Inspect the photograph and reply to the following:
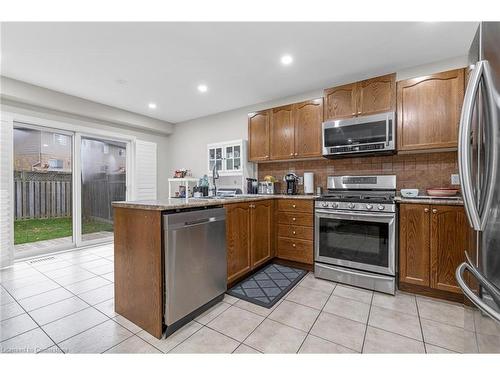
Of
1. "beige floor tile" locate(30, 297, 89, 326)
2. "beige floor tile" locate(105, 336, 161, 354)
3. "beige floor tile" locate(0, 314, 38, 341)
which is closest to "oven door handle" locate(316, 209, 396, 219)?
"beige floor tile" locate(105, 336, 161, 354)

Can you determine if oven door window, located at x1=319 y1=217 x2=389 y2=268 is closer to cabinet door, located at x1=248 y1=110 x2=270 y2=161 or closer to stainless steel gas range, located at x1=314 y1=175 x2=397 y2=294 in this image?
stainless steel gas range, located at x1=314 y1=175 x2=397 y2=294

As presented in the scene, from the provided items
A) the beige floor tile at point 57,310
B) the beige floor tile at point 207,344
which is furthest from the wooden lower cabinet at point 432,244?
the beige floor tile at point 57,310

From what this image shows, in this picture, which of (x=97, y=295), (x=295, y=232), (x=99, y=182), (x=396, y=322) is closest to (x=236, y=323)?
(x=396, y=322)

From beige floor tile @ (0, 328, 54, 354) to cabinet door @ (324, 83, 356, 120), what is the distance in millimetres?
3389

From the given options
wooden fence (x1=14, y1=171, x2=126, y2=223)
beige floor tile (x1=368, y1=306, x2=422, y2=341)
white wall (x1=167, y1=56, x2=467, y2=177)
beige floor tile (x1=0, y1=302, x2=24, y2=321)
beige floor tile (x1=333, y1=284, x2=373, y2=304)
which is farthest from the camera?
white wall (x1=167, y1=56, x2=467, y2=177)

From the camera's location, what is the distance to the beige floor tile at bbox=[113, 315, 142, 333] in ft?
5.66

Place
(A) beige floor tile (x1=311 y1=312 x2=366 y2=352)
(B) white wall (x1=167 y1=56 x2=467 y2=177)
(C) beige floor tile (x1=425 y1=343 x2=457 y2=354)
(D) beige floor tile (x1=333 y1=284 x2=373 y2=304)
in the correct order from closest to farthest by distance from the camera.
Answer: (C) beige floor tile (x1=425 y1=343 x2=457 y2=354)
(A) beige floor tile (x1=311 y1=312 x2=366 y2=352)
(D) beige floor tile (x1=333 y1=284 x2=373 y2=304)
(B) white wall (x1=167 y1=56 x2=467 y2=177)

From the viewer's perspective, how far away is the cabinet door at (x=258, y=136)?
347 cm

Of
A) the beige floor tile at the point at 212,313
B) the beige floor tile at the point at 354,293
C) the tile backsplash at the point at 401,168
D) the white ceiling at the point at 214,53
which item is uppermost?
the white ceiling at the point at 214,53

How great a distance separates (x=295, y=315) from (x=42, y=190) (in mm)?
4150

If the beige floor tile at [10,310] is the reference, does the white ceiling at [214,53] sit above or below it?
above

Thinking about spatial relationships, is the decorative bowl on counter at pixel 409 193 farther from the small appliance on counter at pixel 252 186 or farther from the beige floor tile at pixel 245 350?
the beige floor tile at pixel 245 350

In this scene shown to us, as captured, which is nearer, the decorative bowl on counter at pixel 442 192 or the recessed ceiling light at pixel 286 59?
the decorative bowl on counter at pixel 442 192

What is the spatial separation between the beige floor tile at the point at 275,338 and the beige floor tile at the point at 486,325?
0.97 m
